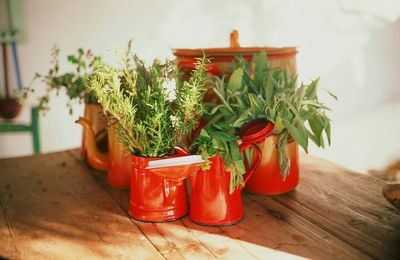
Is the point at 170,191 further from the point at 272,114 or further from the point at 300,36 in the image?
the point at 300,36

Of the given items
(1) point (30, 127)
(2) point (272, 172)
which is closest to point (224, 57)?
(2) point (272, 172)

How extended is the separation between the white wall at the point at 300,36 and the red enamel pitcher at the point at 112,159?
1522 millimetres

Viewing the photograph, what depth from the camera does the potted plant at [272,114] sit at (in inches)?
33.3

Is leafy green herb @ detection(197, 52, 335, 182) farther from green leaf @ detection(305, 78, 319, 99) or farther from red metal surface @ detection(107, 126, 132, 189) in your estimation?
red metal surface @ detection(107, 126, 132, 189)

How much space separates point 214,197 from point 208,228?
0.06m

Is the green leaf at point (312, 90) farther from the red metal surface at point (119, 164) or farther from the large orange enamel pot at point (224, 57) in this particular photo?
the red metal surface at point (119, 164)

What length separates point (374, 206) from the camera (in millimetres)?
892

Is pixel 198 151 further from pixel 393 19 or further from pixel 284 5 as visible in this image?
pixel 393 19

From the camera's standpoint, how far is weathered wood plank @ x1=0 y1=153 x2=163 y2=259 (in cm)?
74

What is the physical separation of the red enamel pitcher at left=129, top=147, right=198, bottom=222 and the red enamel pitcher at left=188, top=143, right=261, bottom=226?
0.03 m

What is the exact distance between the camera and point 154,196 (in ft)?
2.72

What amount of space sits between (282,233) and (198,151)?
0.72ft

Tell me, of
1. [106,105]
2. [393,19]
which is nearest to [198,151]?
[106,105]

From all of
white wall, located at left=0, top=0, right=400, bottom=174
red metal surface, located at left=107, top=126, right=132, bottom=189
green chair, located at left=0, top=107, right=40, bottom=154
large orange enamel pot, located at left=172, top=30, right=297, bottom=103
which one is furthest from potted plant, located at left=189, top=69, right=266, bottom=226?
white wall, located at left=0, top=0, right=400, bottom=174
